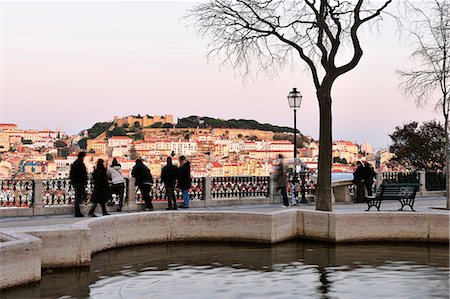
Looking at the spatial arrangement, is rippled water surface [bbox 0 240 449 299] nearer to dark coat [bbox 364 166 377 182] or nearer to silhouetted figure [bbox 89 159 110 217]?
silhouetted figure [bbox 89 159 110 217]

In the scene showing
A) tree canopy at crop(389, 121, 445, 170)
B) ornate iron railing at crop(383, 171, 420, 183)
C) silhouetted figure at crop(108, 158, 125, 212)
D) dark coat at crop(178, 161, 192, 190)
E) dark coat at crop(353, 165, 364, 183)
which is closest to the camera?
silhouetted figure at crop(108, 158, 125, 212)

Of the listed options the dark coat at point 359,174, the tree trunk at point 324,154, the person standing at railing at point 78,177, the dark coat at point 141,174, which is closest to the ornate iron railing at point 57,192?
the person standing at railing at point 78,177

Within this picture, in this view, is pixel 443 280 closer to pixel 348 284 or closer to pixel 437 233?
pixel 348 284

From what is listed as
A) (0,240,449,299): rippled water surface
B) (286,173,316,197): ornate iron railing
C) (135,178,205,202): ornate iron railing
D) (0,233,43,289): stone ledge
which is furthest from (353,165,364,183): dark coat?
(0,233,43,289): stone ledge

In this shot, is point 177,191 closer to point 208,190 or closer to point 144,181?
point 208,190

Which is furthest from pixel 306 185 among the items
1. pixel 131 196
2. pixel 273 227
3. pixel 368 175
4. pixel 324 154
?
pixel 273 227

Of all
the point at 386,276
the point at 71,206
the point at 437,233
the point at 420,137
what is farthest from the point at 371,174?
the point at 420,137

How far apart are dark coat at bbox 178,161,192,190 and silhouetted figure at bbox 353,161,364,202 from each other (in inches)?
272

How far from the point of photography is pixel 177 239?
15.6 m

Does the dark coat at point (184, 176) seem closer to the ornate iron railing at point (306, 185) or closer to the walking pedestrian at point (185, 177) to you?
the walking pedestrian at point (185, 177)

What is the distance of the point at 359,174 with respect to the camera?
81.6 ft

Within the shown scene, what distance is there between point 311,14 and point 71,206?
373 inches

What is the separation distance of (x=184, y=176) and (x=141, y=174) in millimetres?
→ 1527

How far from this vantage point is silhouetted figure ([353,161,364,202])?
24719 mm
